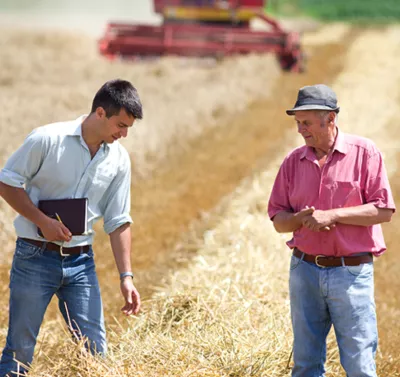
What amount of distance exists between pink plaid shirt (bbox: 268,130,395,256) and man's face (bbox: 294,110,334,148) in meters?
0.07

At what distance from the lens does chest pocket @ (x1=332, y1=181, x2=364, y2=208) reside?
185 inches

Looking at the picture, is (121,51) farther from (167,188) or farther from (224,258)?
(224,258)

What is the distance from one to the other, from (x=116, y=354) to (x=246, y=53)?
19428 mm

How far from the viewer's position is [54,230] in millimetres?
4793

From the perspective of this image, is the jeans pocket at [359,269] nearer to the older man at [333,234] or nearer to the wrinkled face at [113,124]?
the older man at [333,234]

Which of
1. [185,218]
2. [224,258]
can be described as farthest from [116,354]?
[185,218]

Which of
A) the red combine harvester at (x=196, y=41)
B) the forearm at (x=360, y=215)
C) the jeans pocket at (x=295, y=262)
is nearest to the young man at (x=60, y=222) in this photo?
the jeans pocket at (x=295, y=262)

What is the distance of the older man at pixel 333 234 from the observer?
15.1 ft

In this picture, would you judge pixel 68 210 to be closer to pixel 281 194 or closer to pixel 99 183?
pixel 99 183

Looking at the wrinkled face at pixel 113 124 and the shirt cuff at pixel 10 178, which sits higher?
the wrinkled face at pixel 113 124

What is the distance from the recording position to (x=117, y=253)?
523 centimetres

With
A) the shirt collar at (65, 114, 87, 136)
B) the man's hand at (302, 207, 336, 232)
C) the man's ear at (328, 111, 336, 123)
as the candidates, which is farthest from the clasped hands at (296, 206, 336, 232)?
the shirt collar at (65, 114, 87, 136)

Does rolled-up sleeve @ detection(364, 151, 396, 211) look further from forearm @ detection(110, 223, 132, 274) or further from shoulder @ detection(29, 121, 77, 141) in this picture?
shoulder @ detection(29, 121, 77, 141)

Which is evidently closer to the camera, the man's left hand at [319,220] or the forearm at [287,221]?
the man's left hand at [319,220]
